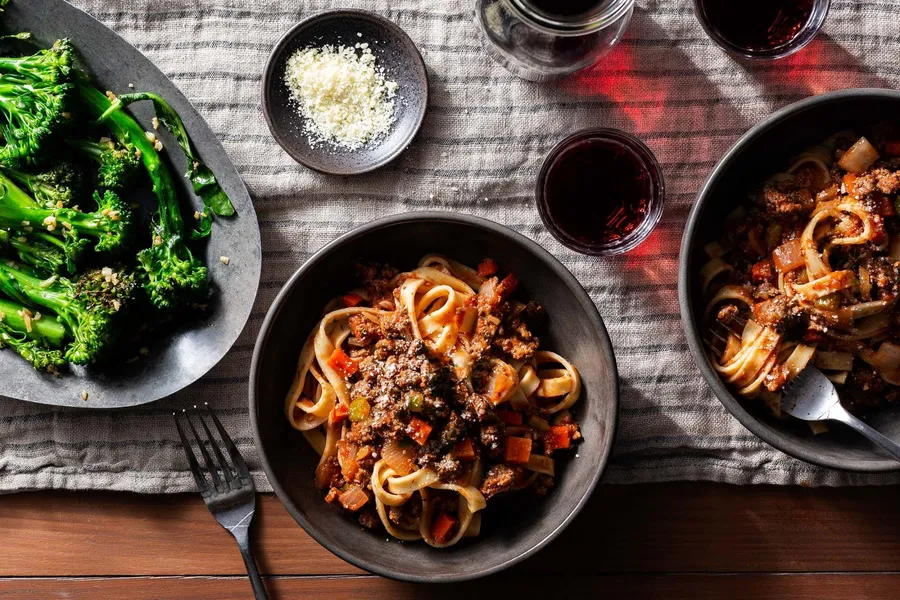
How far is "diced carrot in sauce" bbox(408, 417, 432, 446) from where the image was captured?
2.62 m

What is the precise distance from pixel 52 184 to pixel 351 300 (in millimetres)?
1296

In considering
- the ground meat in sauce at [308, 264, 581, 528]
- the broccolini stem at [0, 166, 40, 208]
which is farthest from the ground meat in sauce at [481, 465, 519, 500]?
the broccolini stem at [0, 166, 40, 208]

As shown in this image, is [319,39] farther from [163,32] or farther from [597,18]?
[597,18]

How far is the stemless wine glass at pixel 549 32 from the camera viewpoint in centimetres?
281

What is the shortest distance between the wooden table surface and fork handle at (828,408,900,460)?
1.94 feet

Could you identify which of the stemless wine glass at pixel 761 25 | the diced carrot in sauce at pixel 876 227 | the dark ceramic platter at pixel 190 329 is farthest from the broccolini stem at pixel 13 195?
the diced carrot in sauce at pixel 876 227

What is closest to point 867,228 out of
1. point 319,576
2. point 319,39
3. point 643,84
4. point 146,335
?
point 643,84

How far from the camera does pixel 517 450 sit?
2.76 meters

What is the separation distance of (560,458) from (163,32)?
2.51 m

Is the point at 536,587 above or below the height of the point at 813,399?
below

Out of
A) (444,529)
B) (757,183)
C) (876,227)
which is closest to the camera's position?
(876,227)

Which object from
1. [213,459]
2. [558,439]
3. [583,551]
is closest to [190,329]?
[213,459]

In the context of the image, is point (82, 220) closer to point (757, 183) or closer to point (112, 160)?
point (112, 160)

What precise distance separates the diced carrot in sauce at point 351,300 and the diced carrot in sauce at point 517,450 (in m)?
0.81
